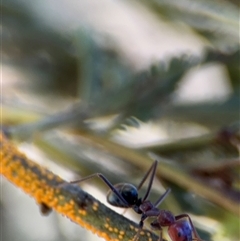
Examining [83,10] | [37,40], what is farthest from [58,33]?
[83,10]

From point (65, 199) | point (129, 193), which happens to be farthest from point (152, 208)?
point (65, 199)

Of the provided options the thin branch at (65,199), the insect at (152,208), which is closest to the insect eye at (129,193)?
the insect at (152,208)

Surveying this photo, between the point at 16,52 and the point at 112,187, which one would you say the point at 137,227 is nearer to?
the point at 112,187

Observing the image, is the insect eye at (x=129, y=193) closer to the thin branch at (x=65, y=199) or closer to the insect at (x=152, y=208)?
the insect at (x=152, y=208)

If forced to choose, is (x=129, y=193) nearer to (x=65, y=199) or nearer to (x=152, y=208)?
(x=152, y=208)

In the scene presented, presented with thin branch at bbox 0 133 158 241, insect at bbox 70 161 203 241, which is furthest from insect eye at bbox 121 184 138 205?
thin branch at bbox 0 133 158 241

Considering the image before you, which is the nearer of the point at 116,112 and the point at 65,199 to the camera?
the point at 65,199
